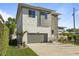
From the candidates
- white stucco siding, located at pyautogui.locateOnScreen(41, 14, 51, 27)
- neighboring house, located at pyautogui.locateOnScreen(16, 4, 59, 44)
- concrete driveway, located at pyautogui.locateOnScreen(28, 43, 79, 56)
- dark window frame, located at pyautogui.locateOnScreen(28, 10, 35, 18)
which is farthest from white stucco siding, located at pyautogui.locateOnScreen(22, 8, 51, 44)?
concrete driveway, located at pyautogui.locateOnScreen(28, 43, 79, 56)

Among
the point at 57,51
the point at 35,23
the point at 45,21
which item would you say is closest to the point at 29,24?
the point at 35,23

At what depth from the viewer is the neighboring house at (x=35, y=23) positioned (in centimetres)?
2984

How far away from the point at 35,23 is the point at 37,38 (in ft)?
7.39

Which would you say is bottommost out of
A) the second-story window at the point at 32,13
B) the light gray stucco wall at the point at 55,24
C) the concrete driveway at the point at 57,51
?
the concrete driveway at the point at 57,51

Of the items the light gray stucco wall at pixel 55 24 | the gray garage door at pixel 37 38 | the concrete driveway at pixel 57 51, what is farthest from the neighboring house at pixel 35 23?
the concrete driveway at pixel 57 51

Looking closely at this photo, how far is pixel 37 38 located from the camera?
1231 inches

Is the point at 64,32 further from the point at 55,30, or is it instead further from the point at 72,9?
the point at 72,9

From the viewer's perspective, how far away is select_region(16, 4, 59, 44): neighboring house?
2984 cm

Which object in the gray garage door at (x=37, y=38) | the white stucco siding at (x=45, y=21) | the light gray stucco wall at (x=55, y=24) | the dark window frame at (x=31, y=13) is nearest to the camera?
the dark window frame at (x=31, y=13)

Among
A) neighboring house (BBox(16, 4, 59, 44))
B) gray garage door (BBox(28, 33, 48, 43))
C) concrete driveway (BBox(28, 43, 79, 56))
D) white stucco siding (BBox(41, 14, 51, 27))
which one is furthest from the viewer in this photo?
white stucco siding (BBox(41, 14, 51, 27))

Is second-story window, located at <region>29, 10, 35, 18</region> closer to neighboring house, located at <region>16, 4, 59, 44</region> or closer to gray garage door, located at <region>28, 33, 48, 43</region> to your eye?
neighboring house, located at <region>16, 4, 59, 44</region>

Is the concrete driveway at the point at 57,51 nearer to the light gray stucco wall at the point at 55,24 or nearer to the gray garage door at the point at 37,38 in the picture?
the gray garage door at the point at 37,38

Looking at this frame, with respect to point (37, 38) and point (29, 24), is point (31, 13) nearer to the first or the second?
point (29, 24)

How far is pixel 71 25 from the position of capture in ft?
106
